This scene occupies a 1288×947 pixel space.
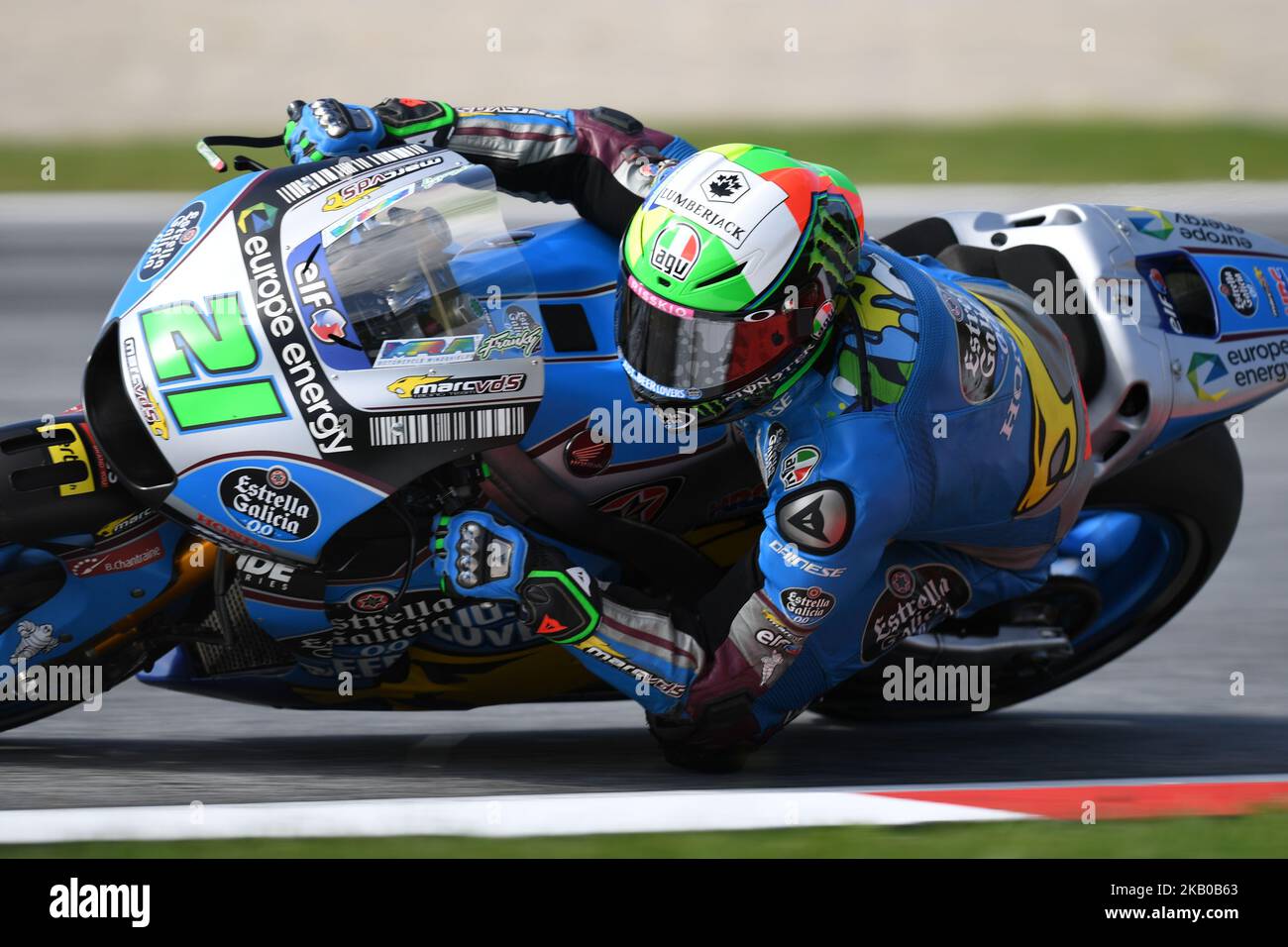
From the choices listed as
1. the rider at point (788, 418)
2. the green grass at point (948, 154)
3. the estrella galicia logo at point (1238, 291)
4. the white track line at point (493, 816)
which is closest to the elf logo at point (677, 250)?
the rider at point (788, 418)

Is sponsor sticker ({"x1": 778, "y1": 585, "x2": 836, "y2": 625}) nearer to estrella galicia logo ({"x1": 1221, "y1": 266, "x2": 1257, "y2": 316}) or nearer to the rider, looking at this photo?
the rider

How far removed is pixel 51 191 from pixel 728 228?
26.4ft

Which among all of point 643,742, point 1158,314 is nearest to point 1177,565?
point 1158,314

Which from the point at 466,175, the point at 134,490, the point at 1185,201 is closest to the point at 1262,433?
the point at 1185,201

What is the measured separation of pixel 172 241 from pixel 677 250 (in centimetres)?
104

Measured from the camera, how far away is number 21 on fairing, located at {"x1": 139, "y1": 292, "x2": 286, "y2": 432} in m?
3.43

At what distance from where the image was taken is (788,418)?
3.61 meters

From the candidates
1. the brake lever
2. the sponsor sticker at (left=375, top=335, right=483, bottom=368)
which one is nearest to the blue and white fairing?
the sponsor sticker at (left=375, top=335, right=483, bottom=368)

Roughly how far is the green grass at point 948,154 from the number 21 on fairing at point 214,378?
7.44 m

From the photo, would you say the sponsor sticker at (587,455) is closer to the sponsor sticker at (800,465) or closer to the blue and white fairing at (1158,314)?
the sponsor sticker at (800,465)

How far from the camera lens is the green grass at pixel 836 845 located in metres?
3.38

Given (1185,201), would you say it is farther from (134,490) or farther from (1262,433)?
(134,490)

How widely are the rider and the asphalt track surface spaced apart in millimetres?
378
